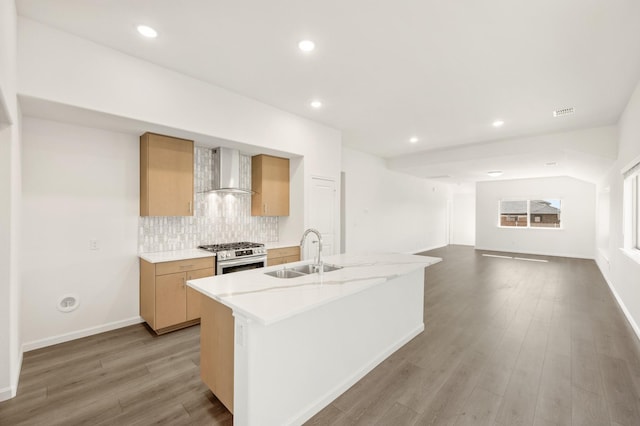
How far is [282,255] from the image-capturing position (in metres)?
4.39

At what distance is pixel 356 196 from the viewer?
688cm

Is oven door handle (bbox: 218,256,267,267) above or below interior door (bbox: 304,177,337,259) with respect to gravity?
below

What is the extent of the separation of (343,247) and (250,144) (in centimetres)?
356

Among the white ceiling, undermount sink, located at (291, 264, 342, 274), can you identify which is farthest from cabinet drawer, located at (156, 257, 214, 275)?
the white ceiling

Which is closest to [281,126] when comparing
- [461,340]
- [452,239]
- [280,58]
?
[280,58]

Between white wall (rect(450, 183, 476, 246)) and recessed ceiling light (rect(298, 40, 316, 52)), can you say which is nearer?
recessed ceiling light (rect(298, 40, 316, 52))

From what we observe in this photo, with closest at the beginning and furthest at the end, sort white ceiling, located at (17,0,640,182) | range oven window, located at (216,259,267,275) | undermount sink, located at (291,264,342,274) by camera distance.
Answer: white ceiling, located at (17,0,640,182) → undermount sink, located at (291,264,342,274) → range oven window, located at (216,259,267,275)

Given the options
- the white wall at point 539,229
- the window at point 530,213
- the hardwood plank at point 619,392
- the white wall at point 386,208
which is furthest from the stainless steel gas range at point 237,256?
the window at point 530,213

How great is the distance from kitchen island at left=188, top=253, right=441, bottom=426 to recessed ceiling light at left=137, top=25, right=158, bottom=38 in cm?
216

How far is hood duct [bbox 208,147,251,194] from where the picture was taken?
4.02m

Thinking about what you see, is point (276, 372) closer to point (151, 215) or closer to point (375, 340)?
point (375, 340)

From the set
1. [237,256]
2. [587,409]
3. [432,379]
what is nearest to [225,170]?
[237,256]

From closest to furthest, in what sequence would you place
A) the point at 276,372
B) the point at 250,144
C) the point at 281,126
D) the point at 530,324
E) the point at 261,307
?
the point at 261,307
the point at 276,372
the point at 530,324
the point at 250,144
the point at 281,126

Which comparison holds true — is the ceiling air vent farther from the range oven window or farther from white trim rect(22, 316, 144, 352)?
white trim rect(22, 316, 144, 352)
